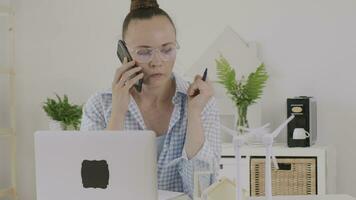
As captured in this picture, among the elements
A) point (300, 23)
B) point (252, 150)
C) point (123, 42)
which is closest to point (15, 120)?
point (252, 150)

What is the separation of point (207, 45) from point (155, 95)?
Result: 2278 mm

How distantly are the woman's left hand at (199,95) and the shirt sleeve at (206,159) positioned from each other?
0.06 meters

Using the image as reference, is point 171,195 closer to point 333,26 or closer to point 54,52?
point 333,26

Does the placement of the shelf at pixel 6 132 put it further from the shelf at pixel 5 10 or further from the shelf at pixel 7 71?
the shelf at pixel 5 10

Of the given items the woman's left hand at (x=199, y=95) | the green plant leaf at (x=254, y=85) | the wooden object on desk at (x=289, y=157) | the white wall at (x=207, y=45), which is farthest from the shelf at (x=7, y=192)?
the woman's left hand at (x=199, y=95)

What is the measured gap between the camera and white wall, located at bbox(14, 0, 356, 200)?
4.03 m

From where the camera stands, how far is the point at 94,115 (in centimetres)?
195

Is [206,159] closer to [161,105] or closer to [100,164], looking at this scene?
[161,105]

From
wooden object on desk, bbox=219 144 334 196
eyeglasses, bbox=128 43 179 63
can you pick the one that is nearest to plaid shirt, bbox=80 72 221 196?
eyeglasses, bbox=128 43 179 63

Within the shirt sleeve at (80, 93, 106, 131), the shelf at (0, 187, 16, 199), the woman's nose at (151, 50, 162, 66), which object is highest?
the woman's nose at (151, 50, 162, 66)

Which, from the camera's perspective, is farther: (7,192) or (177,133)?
(7,192)

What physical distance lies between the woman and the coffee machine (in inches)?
76.0

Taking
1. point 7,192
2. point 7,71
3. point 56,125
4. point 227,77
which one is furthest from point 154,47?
point 7,192

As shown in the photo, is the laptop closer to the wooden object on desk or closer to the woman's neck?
the woman's neck
